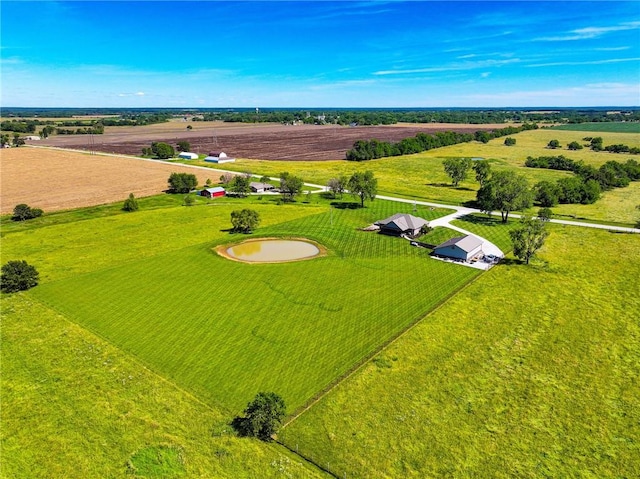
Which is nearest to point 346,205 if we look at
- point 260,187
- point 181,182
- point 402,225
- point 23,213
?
point 402,225

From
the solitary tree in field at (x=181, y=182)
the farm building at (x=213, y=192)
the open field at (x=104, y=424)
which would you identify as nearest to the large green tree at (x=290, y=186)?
the farm building at (x=213, y=192)

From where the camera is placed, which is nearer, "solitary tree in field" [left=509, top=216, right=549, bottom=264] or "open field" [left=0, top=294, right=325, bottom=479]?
"open field" [left=0, top=294, right=325, bottom=479]

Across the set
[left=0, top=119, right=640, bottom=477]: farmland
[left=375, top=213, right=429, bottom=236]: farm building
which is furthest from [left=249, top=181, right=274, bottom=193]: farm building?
[left=375, top=213, right=429, bottom=236]: farm building

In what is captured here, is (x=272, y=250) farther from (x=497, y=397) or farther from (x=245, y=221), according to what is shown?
(x=497, y=397)

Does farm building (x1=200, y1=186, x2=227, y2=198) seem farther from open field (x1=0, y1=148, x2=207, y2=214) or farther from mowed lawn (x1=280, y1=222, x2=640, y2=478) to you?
mowed lawn (x1=280, y1=222, x2=640, y2=478)

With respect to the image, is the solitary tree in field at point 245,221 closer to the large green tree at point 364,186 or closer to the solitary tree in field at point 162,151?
the large green tree at point 364,186
